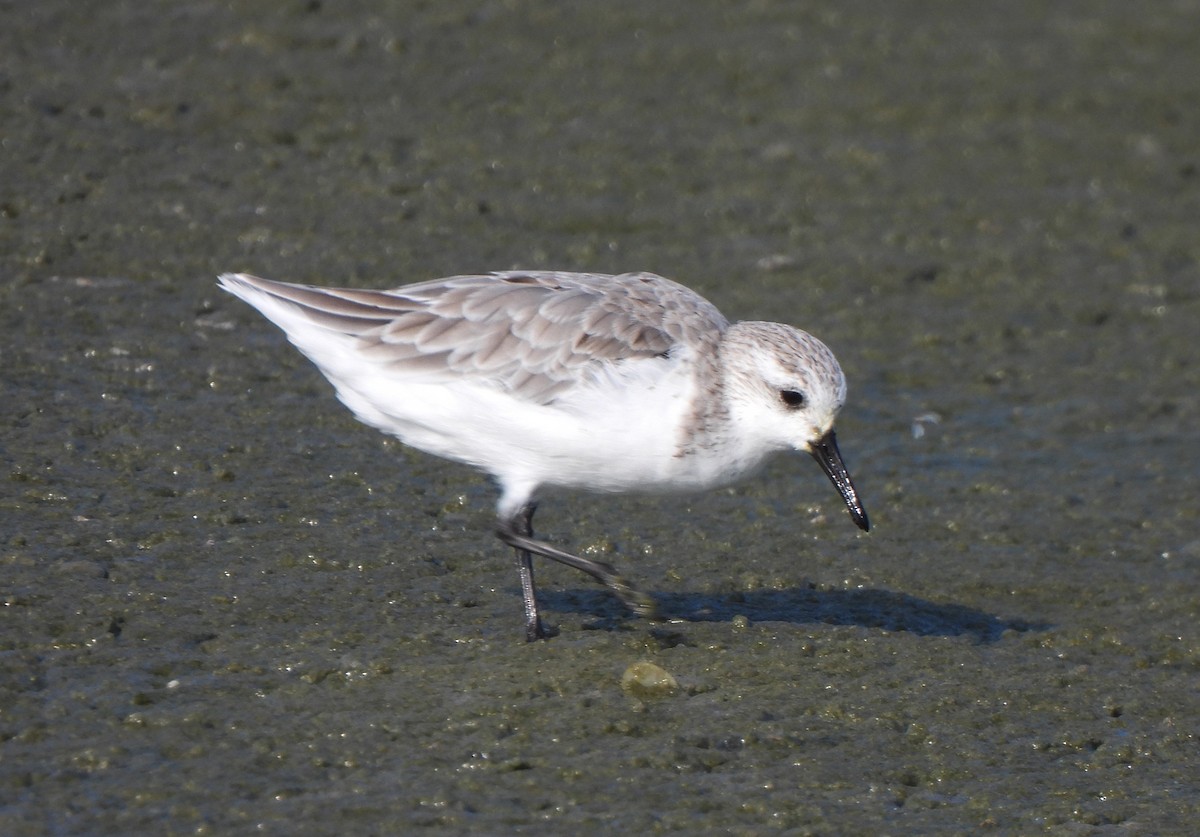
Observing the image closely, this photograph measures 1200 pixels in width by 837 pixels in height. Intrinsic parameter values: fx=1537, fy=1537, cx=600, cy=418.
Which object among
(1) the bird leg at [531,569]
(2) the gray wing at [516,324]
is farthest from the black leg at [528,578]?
(2) the gray wing at [516,324]

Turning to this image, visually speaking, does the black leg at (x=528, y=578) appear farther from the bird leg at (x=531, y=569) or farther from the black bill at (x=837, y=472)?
the black bill at (x=837, y=472)

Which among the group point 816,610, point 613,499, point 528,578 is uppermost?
point 528,578

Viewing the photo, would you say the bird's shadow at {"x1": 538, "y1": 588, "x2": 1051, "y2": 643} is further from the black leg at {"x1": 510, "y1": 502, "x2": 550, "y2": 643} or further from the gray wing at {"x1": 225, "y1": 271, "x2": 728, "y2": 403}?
the gray wing at {"x1": 225, "y1": 271, "x2": 728, "y2": 403}

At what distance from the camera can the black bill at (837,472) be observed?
17.8 ft

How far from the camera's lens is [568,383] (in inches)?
204

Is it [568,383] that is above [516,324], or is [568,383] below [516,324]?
below

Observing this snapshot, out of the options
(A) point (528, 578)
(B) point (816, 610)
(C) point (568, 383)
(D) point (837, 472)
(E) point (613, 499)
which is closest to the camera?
(C) point (568, 383)

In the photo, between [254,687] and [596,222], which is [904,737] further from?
[596,222]

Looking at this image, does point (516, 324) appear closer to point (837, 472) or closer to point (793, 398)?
point (793, 398)

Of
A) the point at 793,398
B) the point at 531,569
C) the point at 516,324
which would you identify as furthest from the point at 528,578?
the point at 793,398

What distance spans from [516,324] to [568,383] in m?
0.32

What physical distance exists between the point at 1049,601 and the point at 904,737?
1536mm

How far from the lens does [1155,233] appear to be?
9508 mm

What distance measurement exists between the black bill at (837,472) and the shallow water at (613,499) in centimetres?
45
